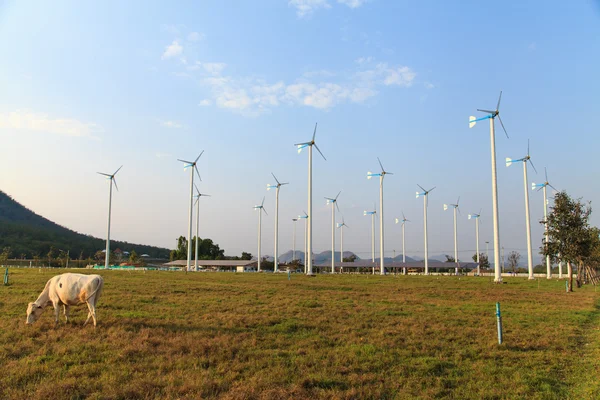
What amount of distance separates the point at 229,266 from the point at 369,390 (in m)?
169

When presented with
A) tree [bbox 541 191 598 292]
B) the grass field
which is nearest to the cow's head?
the grass field

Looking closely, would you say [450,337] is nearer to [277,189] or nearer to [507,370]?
[507,370]

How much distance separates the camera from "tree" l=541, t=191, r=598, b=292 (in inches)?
1845

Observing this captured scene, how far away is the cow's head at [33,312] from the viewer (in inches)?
706

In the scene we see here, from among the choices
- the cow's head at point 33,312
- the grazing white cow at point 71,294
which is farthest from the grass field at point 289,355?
the grazing white cow at point 71,294

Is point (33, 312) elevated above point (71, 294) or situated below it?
below

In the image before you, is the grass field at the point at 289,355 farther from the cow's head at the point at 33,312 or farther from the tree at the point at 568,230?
the tree at the point at 568,230

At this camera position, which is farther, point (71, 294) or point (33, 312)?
point (71, 294)

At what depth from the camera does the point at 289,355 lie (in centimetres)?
1473

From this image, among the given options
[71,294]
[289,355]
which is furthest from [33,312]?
[289,355]

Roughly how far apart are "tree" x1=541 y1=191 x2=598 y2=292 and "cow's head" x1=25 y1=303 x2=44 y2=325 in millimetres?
48341

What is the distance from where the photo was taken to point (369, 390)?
11.4 metres

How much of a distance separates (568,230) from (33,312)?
49321 millimetres

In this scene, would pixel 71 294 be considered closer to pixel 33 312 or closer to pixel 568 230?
pixel 33 312
